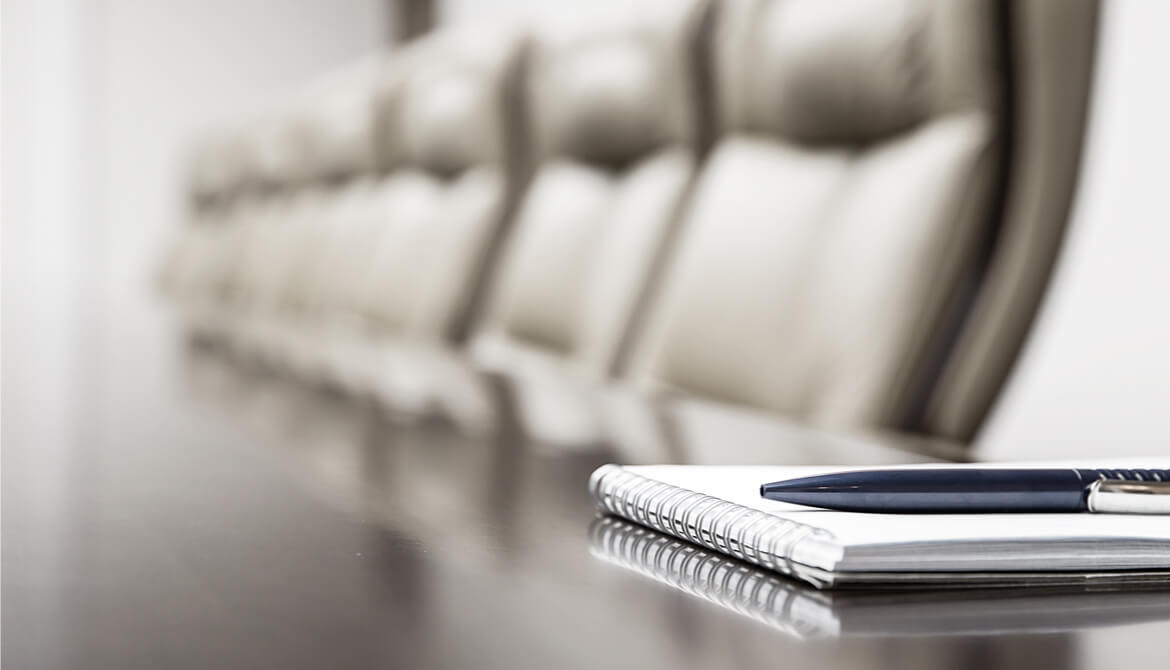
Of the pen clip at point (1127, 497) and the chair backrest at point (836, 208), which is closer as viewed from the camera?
the pen clip at point (1127, 497)

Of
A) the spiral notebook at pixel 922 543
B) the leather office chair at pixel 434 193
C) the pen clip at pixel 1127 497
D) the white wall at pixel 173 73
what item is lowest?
the spiral notebook at pixel 922 543

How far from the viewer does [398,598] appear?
24 centimetres

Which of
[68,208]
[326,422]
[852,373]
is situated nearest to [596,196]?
[852,373]

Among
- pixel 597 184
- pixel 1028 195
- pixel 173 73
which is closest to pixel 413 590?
pixel 1028 195

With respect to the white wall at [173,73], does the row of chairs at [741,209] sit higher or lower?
lower

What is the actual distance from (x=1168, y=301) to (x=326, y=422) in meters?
1.11

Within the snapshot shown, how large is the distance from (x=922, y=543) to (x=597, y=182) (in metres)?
1.37

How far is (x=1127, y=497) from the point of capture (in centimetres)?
28

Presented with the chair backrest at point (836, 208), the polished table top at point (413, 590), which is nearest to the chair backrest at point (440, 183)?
the chair backrest at point (836, 208)

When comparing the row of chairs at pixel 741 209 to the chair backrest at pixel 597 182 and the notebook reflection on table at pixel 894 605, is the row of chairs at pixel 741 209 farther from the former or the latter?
the notebook reflection on table at pixel 894 605

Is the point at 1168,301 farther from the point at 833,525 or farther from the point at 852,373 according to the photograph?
the point at 833,525

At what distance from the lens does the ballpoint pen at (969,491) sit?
0.91 ft

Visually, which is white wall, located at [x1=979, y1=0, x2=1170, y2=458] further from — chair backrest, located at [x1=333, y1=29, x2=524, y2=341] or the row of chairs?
chair backrest, located at [x1=333, y1=29, x2=524, y2=341]

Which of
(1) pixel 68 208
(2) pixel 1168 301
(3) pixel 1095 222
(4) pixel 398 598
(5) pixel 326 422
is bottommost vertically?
(4) pixel 398 598
